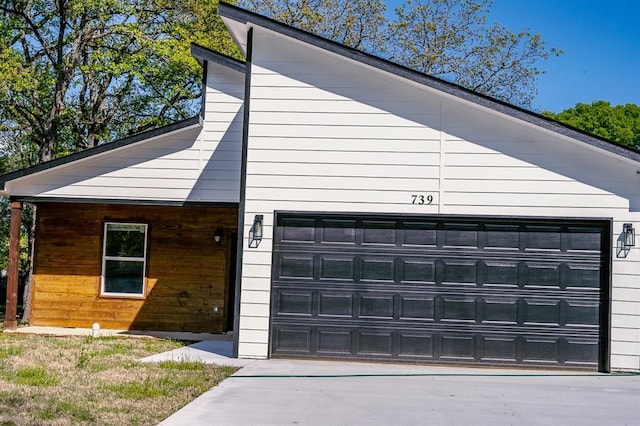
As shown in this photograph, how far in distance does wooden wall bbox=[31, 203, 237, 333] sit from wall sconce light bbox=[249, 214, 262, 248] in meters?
3.94

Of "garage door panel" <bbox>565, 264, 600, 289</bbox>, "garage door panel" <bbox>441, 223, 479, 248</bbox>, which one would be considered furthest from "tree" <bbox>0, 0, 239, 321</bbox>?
"garage door panel" <bbox>565, 264, 600, 289</bbox>

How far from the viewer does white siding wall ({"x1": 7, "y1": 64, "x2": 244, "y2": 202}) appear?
42.3 ft

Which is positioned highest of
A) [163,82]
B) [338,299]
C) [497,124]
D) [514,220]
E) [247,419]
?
[163,82]

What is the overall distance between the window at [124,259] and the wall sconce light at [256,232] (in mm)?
4729

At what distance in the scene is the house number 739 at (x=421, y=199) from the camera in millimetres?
10195

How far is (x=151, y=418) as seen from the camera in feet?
20.9

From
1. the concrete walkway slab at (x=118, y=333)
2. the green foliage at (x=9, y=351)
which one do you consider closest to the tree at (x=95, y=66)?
the concrete walkway slab at (x=118, y=333)

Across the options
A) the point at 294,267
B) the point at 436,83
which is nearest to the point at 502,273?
the point at 436,83

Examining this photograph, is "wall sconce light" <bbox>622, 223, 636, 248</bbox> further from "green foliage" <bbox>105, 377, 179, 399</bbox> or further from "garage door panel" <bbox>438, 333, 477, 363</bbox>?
"green foliage" <bbox>105, 377, 179, 399</bbox>

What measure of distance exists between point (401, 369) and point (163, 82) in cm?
1194

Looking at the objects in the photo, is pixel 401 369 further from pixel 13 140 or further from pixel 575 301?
pixel 13 140

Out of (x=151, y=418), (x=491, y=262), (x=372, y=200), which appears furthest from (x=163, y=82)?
(x=151, y=418)

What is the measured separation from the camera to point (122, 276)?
47.3ft

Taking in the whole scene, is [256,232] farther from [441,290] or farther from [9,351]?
[9,351]
